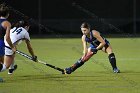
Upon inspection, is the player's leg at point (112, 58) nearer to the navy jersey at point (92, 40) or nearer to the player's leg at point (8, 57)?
the navy jersey at point (92, 40)

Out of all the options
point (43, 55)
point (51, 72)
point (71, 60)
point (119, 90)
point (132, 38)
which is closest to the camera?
point (119, 90)

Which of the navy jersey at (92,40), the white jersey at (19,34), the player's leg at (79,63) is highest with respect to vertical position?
the white jersey at (19,34)

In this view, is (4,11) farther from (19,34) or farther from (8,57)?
(19,34)

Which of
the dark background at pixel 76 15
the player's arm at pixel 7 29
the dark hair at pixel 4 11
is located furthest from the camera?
the dark background at pixel 76 15

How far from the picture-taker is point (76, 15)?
29609 millimetres

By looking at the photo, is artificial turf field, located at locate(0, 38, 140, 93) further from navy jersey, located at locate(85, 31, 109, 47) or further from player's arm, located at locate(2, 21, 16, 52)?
player's arm, located at locate(2, 21, 16, 52)

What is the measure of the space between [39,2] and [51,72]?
55.5 feet

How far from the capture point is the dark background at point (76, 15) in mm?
29109

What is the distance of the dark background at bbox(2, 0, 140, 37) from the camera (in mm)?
29109

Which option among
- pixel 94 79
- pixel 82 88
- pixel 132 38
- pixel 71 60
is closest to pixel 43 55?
pixel 71 60

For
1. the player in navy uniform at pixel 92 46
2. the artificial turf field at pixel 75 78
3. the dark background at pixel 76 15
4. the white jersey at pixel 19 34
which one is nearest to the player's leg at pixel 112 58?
the player in navy uniform at pixel 92 46

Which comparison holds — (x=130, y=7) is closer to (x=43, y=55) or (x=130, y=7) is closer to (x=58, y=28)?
(x=58, y=28)

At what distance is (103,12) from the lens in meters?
29.7

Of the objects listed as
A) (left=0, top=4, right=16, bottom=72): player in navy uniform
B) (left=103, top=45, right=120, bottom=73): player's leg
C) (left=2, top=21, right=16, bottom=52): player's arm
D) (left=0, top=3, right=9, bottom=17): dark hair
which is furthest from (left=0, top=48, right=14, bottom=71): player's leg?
(left=103, top=45, right=120, bottom=73): player's leg
